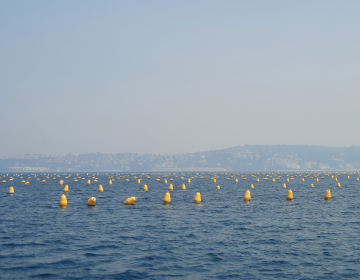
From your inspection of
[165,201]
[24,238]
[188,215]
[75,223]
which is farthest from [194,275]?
[165,201]

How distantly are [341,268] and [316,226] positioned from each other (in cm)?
1380

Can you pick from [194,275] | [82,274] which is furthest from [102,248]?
[194,275]

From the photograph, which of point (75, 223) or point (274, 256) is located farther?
point (75, 223)

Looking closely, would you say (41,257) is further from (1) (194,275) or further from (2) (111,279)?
(1) (194,275)

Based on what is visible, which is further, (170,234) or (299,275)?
(170,234)

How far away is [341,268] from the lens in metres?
22.0

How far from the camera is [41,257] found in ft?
78.1

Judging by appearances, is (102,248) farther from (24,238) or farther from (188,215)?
(188,215)

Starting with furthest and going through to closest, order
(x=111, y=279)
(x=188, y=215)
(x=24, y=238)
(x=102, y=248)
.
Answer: (x=188, y=215), (x=24, y=238), (x=102, y=248), (x=111, y=279)

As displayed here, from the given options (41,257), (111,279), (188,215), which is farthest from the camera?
(188,215)

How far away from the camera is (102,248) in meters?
26.2

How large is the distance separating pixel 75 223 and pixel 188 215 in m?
11.7

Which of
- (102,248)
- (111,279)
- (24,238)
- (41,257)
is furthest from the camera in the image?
(24,238)

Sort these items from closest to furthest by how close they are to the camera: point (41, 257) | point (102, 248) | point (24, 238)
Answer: point (41, 257), point (102, 248), point (24, 238)
